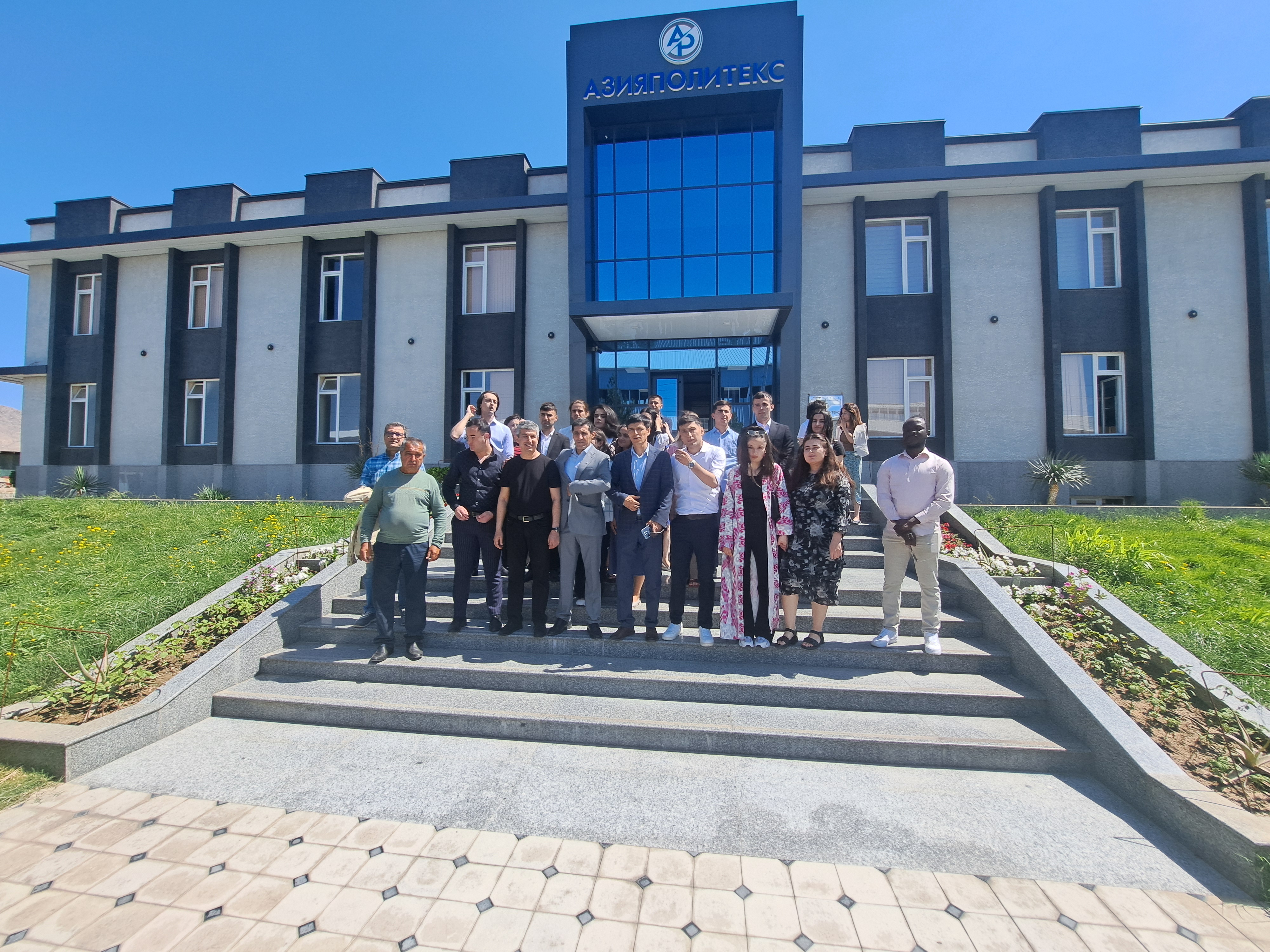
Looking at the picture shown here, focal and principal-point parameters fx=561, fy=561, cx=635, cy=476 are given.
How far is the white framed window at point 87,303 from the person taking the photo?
17.5m

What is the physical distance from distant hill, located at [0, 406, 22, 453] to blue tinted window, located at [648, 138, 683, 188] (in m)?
53.9

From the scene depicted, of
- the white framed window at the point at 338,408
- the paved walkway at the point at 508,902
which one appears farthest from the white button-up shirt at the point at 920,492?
the white framed window at the point at 338,408

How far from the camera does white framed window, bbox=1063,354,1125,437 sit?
1335 centimetres

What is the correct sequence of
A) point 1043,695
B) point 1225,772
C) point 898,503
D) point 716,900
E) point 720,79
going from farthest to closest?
point 720,79, point 898,503, point 1043,695, point 1225,772, point 716,900

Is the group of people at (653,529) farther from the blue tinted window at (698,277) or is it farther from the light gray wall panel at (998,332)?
the light gray wall panel at (998,332)

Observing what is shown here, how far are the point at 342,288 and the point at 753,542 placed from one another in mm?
16074

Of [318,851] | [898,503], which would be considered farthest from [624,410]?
[318,851]

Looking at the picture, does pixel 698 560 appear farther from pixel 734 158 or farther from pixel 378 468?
pixel 734 158

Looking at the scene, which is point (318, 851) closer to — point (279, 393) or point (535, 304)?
point (535, 304)

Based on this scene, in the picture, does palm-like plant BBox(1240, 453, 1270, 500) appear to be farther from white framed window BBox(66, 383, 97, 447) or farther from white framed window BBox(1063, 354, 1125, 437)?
white framed window BBox(66, 383, 97, 447)

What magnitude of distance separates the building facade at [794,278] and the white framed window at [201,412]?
1.18 metres

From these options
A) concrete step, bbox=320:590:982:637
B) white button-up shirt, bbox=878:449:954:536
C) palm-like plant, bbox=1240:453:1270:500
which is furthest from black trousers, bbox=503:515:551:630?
palm-like plant, bbox=1240:453:1270:500

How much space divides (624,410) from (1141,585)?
407 inches

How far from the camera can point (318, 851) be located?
302cm
